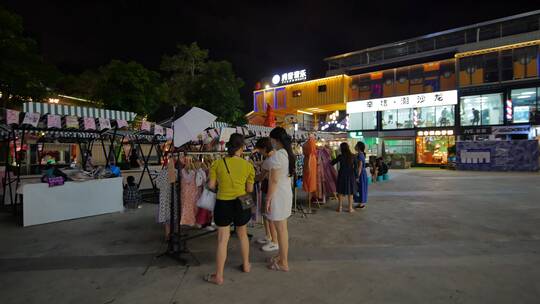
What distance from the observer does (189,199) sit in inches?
171

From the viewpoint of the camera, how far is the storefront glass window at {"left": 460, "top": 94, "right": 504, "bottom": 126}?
19.8 meters

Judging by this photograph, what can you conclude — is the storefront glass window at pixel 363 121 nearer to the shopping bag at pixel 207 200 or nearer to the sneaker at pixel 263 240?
the sneaker at pixel 263 240

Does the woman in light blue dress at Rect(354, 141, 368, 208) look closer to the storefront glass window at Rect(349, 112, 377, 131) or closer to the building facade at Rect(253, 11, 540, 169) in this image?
the building facade at Rect(253, 11, 540, 169)

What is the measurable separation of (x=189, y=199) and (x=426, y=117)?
A: 897 inches

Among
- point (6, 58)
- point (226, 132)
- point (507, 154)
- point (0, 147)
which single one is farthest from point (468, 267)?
point (0, 147)

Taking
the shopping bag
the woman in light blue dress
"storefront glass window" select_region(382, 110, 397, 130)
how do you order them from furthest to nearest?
1. "storefront glass window" select_region(382, 110, 397, 130)
2. the woman in light blue dress
3. the shopping bag

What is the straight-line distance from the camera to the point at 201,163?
15.0 feet

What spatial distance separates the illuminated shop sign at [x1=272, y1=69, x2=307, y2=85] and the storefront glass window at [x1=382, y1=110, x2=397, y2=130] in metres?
8.24

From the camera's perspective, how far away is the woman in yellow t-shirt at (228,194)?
123 inches

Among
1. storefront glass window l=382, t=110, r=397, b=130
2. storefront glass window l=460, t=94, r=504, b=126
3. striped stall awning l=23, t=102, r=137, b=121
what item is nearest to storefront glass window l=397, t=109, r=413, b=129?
storefront glass window l=382, t=110, r=397, b=130

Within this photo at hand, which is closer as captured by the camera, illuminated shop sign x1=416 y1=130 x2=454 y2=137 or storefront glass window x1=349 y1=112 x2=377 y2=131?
illuminated shop sign x1=416 y1=130 x2=454 y2=137

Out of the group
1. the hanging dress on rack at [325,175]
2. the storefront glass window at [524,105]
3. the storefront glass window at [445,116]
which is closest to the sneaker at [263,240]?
the hanging dress on rack at [325,175]

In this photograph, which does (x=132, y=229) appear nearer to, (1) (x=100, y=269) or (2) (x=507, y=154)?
(1) (x=100, y=269)

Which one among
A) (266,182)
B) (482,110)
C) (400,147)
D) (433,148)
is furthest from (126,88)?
(482,110)
